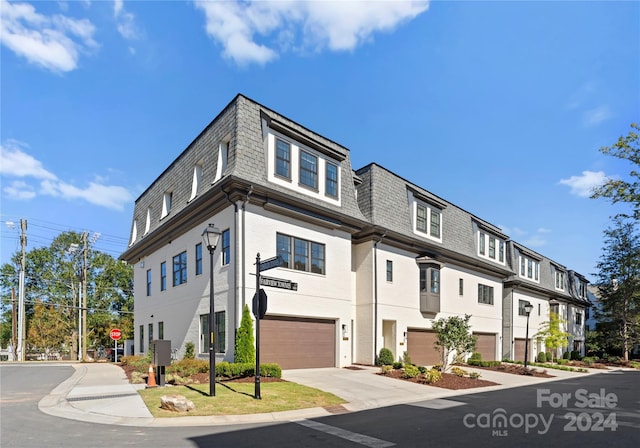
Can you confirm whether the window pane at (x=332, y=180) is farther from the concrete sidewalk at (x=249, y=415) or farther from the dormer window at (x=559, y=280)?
the dormer window at (x=559, y=280)

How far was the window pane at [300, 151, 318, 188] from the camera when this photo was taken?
19391mm

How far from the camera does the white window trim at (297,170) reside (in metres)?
18.1

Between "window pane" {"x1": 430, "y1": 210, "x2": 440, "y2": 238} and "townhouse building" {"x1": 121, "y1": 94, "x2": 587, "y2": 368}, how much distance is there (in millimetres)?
131

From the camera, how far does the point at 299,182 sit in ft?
62.6

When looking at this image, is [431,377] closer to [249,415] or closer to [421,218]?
[249,415]

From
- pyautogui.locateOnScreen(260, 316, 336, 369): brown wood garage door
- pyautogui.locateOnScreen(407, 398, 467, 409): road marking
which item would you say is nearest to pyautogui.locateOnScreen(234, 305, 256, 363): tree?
pyautogui.locateOnScreen(260, 316, 336, 369): brown wood garage door

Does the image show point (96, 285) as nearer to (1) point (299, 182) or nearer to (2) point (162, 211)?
(2) point (162, 211)

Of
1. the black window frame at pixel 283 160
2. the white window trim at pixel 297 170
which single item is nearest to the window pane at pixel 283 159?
the black window frame at pixel 283 160

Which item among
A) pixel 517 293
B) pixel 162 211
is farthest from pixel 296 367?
pixel 517 293

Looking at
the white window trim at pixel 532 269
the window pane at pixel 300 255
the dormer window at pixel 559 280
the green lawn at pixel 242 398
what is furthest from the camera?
the dormer window at pixel 559 280

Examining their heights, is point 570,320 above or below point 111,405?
below

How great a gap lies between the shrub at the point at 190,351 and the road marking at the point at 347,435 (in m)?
10.9

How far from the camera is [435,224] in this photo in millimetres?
27922

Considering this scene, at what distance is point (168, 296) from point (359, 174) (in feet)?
40.7
